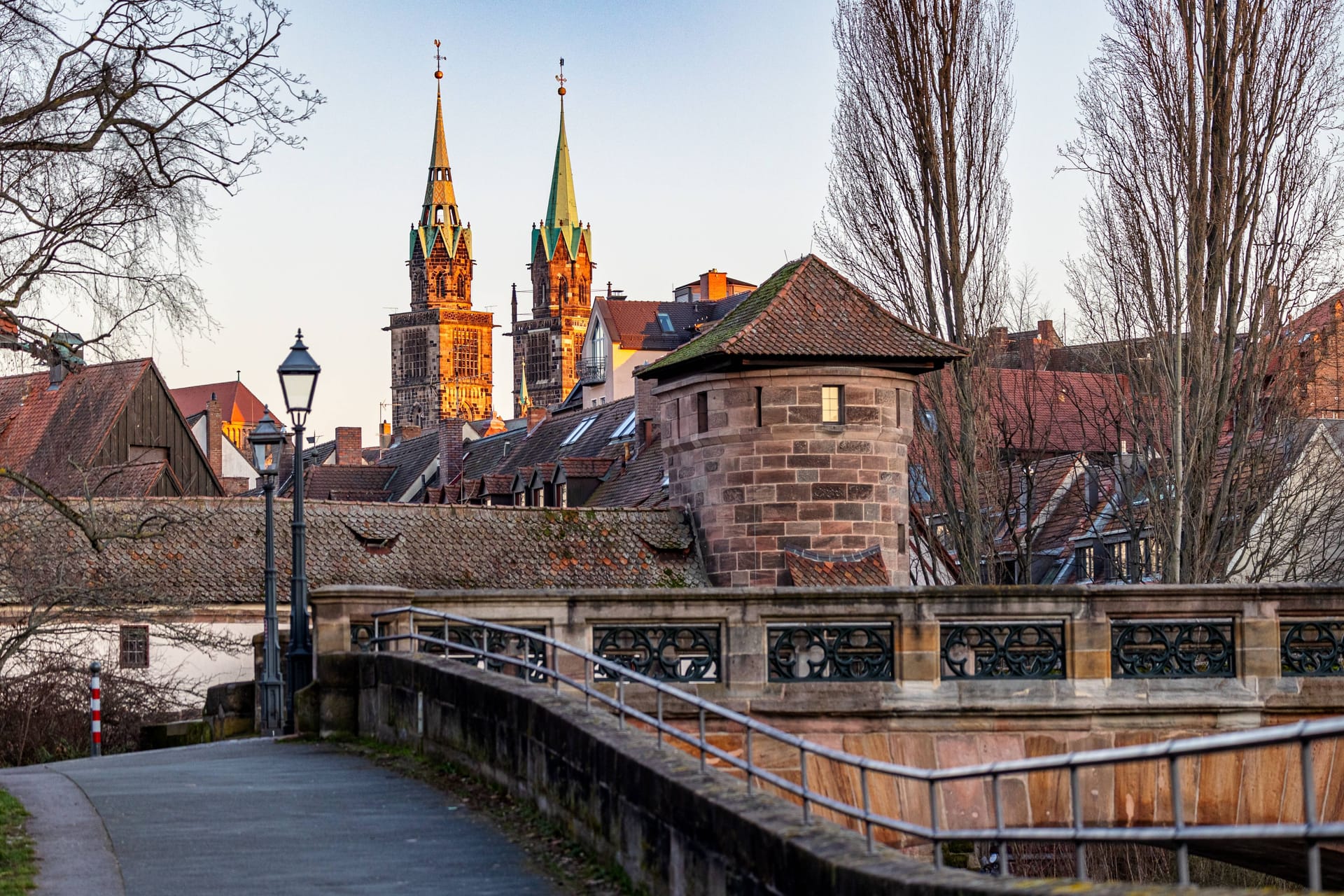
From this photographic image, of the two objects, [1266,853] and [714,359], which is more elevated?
[714,359]

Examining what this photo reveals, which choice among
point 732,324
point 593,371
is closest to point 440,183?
point 593,371

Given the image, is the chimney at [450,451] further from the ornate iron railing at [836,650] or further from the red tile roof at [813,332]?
the ornate iron railing at [836,650]

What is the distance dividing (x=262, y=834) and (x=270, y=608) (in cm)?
1014

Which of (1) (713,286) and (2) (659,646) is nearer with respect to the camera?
(2) (659,646)

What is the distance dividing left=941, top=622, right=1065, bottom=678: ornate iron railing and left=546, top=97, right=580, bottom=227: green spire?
17582cm

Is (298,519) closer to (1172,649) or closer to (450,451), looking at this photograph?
(1172,649)

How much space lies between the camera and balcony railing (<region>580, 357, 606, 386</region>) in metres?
112

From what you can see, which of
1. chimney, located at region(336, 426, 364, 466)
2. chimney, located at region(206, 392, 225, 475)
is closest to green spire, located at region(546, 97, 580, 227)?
chimney, located at region(336, 426, 364, 466)

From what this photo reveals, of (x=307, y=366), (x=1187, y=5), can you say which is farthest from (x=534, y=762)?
(x=1187, y=5)

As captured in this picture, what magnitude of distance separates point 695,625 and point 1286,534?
27.3 meters

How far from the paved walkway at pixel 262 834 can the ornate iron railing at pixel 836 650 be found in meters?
3.66

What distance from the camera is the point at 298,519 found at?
1781cm

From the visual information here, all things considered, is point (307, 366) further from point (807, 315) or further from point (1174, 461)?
point (1174, 461)

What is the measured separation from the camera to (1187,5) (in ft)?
101
